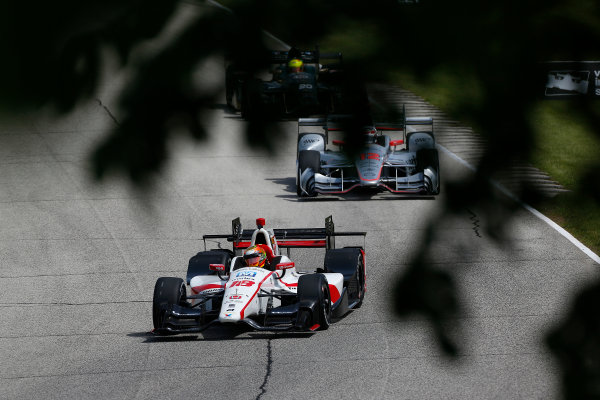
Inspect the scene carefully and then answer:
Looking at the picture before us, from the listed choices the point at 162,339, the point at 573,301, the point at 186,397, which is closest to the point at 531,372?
the point at 186,397

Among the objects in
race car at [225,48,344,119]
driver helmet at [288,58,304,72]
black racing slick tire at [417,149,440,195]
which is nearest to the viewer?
driver helmet at [288,58,304,72]

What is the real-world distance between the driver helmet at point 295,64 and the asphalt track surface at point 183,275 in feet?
0.49

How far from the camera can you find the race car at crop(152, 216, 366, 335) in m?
10.7

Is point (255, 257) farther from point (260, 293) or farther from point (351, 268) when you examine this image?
point (351, 268)

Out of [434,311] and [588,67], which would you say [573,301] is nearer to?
[434,311]

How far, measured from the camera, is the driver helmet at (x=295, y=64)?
6.73 feet

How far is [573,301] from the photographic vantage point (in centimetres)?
273

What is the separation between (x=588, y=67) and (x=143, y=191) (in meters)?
1.07

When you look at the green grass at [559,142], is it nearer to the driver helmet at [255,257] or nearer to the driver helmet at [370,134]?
the driver helmet at [370,134]

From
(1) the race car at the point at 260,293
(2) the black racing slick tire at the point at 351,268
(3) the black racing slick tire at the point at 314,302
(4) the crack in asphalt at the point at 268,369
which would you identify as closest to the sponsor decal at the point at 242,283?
(1) the race car at the point at 260,293

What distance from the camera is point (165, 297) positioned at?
1103cm

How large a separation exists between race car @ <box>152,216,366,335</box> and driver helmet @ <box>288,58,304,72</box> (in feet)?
27.3

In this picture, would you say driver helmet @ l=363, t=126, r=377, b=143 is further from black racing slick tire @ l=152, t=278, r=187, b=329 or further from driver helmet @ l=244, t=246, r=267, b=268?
driver helmet @ l=244, t=246, r=267, b=268

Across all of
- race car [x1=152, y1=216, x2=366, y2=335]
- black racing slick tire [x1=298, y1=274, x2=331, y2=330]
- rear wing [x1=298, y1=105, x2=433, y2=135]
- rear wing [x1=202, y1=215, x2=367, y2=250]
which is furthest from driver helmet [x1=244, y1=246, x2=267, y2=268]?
rear wing [x1=298, y1=105, x2=433, y2=135]
